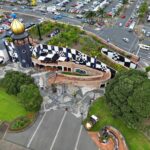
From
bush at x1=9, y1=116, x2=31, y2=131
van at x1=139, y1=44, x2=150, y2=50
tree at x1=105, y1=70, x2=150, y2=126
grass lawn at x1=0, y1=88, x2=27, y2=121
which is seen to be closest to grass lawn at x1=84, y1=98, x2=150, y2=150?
tree at x1=105, y1=70, x2=150, y2=126

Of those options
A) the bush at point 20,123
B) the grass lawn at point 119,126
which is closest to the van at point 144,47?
the grass lawn at point 119,126

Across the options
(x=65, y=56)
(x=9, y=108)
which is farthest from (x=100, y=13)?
(x=9, y=108)

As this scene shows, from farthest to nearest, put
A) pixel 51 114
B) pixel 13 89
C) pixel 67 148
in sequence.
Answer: pixel 13 89 → pixel 51 114 → pixel 67 148

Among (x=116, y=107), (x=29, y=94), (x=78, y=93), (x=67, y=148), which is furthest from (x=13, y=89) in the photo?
(x=116, y=107)

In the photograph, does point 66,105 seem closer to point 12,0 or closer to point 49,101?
point 49,101

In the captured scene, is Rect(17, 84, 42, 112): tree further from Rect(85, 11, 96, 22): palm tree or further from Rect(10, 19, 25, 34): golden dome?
Rect(85, 11, 96, 22): palm tree

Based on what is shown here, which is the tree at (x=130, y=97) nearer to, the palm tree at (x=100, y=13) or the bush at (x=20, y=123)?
the bush at (x=20, y=123)
